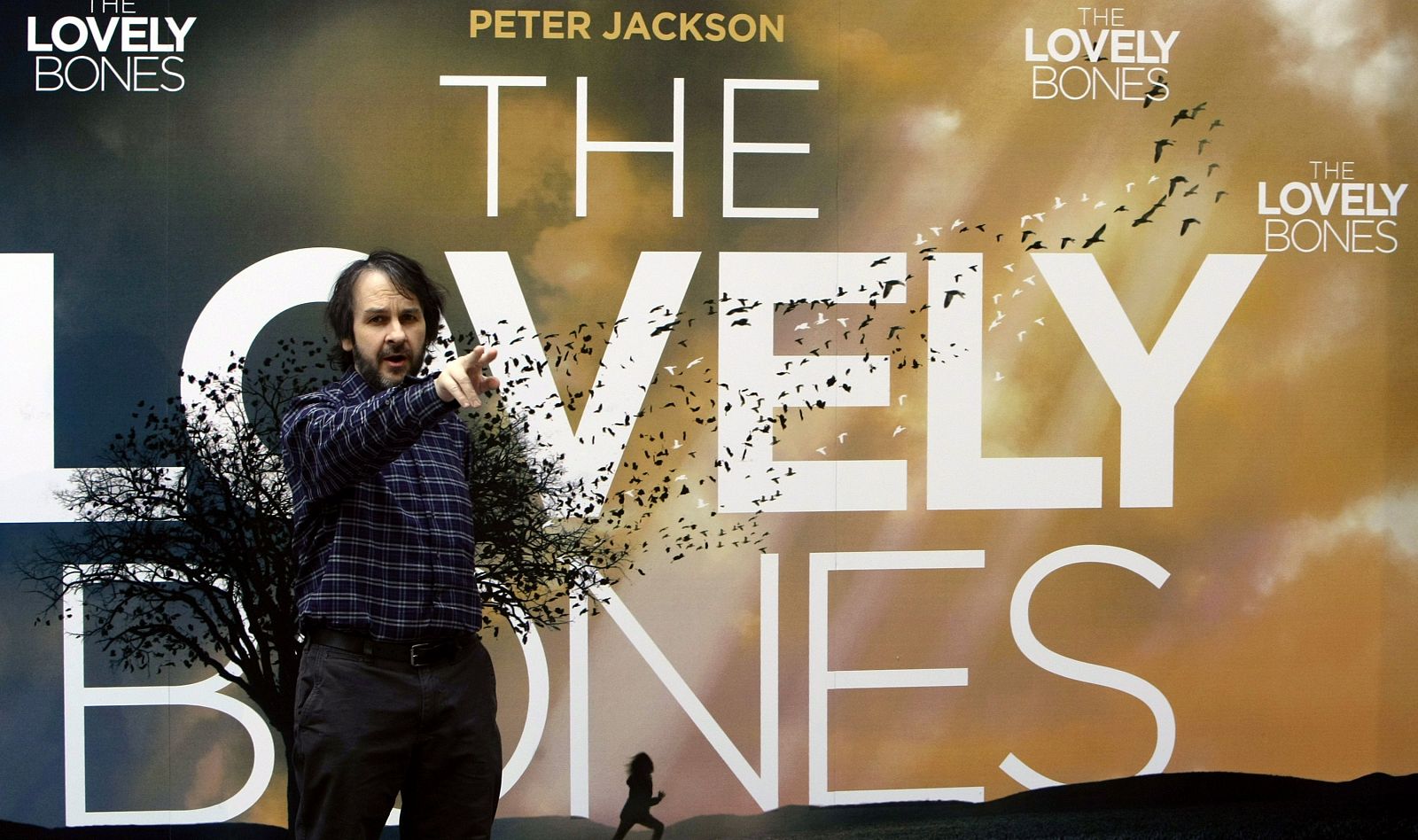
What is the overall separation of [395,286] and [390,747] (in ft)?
2.71

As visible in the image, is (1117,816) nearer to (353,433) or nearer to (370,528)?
(370,528)

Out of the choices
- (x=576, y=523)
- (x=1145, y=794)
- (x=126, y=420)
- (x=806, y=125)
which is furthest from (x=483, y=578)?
(x=1145, y=794)

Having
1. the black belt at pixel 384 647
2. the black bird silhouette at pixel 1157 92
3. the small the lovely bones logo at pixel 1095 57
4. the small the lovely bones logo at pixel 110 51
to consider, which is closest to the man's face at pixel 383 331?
the black belt at pixel 384 647

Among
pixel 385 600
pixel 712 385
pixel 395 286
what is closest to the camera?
pixel 385 600

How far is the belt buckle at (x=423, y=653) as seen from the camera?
2076mm

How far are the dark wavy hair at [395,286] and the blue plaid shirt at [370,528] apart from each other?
0.11m

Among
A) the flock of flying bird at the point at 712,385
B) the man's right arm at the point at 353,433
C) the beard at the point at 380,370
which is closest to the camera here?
the man's right arm at the point at 353,433

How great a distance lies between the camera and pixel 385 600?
207cm

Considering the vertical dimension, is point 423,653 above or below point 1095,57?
below

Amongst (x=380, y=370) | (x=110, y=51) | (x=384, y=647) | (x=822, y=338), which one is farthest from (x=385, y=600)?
(x=110, y=51)

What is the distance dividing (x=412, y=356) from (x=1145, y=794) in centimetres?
241

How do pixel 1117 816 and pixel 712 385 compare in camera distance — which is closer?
pixel 712 385

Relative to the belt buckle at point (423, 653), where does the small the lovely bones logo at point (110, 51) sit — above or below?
above

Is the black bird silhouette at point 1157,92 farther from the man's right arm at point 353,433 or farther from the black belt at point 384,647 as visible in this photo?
the black belt at point 384,647
